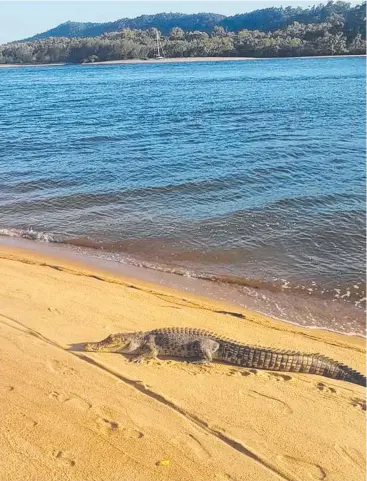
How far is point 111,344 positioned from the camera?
826 cm

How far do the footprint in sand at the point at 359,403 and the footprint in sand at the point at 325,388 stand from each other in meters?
0.30

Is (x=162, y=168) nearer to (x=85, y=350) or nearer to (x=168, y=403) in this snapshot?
(x=85, y=350)

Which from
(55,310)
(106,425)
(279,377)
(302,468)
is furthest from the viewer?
(55,310)

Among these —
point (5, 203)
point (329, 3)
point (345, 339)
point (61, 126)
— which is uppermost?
point (329, 3)

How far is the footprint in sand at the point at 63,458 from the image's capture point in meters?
5.82

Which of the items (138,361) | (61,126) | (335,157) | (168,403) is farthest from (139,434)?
(61,126)

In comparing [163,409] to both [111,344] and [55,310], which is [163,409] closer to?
[111,344]

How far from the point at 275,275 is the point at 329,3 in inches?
6566

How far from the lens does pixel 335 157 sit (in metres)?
21.2

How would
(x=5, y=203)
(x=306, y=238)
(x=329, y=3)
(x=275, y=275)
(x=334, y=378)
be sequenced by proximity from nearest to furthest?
(x=334, y=378) → (x=275, y=275) → (x=306, y=238) → (x=5, y=203) → (x=329, y=3)

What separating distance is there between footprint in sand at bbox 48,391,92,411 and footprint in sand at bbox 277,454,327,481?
2672mm

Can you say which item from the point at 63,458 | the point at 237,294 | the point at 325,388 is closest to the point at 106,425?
the point at 63,458

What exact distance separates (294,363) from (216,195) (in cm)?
995

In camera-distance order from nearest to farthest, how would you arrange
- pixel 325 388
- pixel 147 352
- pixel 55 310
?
pixel 325 388 < pixel 147 352 < pixel 55 310
